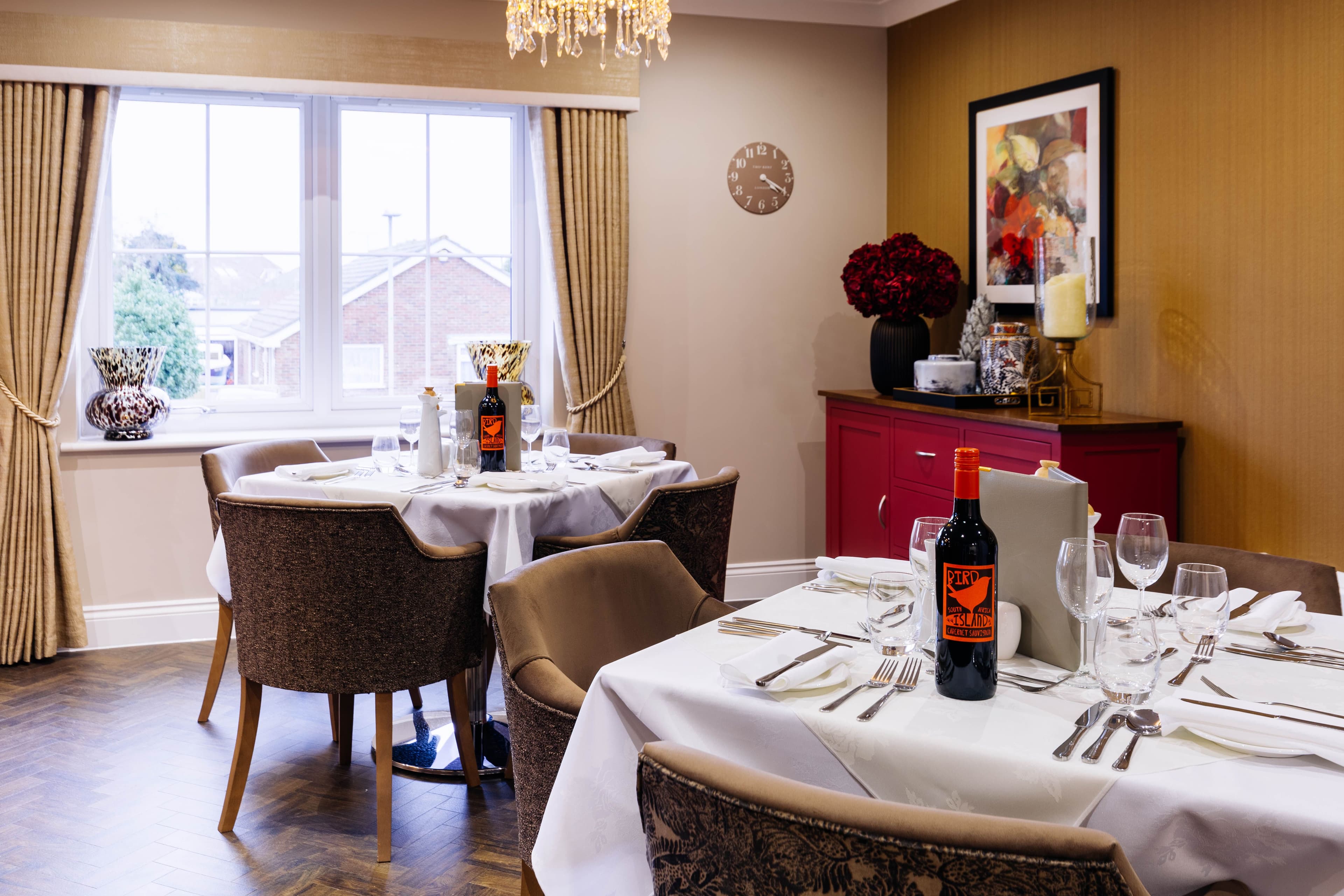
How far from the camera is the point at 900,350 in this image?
4.57 metres

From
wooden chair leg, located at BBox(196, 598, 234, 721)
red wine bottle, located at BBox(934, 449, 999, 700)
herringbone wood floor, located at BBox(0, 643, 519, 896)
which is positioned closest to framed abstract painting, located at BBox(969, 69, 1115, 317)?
red wine bottle, located at BBox(934, 449, 999, 700)

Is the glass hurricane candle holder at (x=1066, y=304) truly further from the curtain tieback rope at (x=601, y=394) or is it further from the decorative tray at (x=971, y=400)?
the curtain tieback rope at (x=601, y=394)

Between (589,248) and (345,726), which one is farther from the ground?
(589,248)

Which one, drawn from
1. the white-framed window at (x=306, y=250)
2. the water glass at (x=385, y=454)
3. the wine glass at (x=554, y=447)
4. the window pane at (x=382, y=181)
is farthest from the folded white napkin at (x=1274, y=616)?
the window pane at (x=382, y=181)

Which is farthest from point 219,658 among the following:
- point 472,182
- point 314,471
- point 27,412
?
point 472,182

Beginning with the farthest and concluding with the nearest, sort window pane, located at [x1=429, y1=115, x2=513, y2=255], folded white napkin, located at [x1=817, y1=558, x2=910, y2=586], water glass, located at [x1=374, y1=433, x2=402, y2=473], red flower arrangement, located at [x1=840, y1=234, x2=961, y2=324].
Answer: window pane, located at [x1=429, y1=115, x2=513, y2=255]
red flower arrangement, located at [x1=840, y1=234, x2=961, y2=324]
water glass, located at [x1=374, y1=433, x2=402, y2=473]
folded white napkin, located at [x1=817, y1=558, x2=910, y2=586]

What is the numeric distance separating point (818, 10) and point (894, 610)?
13.8 feet

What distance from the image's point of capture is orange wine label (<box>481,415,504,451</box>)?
128 inches

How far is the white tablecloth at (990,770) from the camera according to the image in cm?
112

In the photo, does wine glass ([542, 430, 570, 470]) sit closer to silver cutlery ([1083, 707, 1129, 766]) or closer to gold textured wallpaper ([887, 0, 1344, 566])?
gold textured wallpaper ([887, 0, 1344, 566])

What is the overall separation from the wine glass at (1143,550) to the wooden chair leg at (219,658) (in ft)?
9.09

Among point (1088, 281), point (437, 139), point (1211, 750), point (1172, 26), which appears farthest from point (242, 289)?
point (1211, 750)

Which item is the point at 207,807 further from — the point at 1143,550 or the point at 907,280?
the point at 907,280

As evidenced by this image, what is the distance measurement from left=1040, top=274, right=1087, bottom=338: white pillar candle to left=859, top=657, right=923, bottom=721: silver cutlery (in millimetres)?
2421
